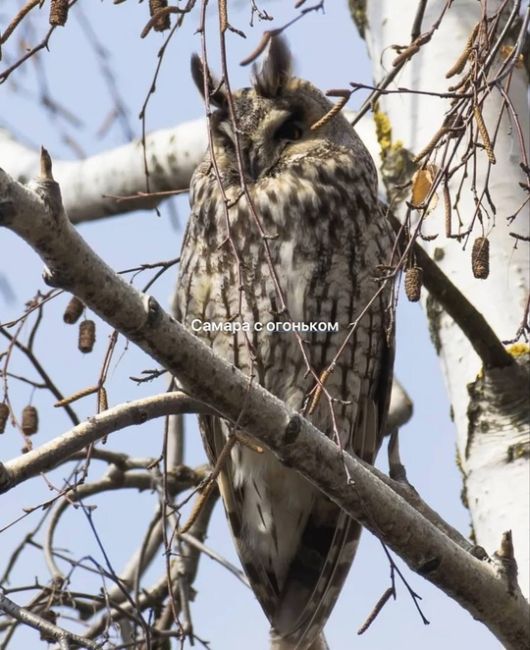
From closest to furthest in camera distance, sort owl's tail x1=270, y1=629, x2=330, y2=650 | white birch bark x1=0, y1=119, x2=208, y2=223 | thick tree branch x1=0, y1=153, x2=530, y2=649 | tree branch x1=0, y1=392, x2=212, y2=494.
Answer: thick tree branch x1=0, y1=153, x2=530, y2=649, tree branch x1=0, y1=392, x2=212, y2=494, owl's tail x1=270, y1=629, x2=330, y2=650, white birch bark x1=0, y1=119, x2=208, y2=223

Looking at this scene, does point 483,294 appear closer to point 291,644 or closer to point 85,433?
point 291,644

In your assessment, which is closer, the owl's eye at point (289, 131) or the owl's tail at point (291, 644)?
the owl's tail at point (291, 644)

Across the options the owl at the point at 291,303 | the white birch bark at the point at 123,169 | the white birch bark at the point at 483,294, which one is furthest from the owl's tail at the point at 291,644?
the white birch bark at the point at 123,169

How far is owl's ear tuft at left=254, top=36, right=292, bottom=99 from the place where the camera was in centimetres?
304

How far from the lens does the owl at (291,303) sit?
274 cm

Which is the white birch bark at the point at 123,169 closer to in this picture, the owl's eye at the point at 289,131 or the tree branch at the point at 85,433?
the owl's eye at the point at 289,131

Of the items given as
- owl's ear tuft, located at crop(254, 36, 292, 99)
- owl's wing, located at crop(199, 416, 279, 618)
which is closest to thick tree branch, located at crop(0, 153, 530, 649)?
owl's wing, located at crop(199, 416, 279, 618)

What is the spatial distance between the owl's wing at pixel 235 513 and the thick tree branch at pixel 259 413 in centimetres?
90

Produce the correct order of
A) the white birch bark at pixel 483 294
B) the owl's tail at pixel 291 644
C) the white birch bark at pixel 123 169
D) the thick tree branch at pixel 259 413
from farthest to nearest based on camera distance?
the white birch bark at pixel 123 169 → the owl's tail at pixel 291 644 → the white birch bark at pixel 483 294 → the thick tree branch at pixel 259 413

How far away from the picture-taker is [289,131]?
121 inches

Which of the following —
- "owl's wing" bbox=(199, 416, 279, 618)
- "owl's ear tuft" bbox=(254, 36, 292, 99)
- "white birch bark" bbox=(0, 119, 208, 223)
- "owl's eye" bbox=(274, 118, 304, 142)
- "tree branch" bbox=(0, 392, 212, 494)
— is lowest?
"tree branch" bbox=(0, 392, 212, 494)

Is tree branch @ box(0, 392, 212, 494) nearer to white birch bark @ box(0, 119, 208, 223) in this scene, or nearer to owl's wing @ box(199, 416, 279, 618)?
owl's wing @ box(199, 416, 279, 618)

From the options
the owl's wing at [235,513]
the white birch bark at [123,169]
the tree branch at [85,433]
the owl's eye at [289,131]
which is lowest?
the tree branch at [85,433]

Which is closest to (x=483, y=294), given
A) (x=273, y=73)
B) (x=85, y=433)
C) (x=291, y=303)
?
(x=291, y=303)
